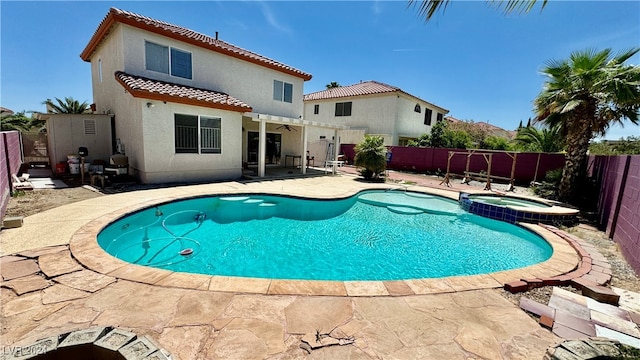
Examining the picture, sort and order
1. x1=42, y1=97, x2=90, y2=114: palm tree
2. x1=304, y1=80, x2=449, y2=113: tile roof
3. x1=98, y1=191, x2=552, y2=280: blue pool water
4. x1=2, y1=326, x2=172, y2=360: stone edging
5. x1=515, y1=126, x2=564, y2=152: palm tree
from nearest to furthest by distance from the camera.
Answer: x1=2, y1=326, x2=172, y2=360: stone edging → x1=98, y1=191, x2=552, y2=280: blue pool water → x1=515, y1=126, x2=564, y2=152: palm tree → x1=42, y1=97, x2=90, y2=114: palm tree → x1=304, y1=80, x2=449, y2=113: tile roof

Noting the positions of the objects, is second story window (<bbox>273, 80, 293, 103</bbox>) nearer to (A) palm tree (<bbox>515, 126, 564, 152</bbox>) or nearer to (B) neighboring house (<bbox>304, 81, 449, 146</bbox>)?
(B) neighboring house (<bbox>304, 81, 449, 146</bbox>)

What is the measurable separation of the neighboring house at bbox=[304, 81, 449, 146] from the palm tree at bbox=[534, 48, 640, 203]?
12678 mm

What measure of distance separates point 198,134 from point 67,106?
753 inches

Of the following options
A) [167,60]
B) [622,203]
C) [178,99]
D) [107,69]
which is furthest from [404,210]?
[107,69]

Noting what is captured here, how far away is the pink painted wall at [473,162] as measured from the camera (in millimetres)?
14945

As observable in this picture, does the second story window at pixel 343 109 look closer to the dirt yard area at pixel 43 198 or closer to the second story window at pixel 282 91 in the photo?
the second story window at pixel 282 91

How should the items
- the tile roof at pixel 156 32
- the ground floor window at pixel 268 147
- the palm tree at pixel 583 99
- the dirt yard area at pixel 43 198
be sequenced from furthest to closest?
the ground floor window at pixel 268 147 → the tile roof at pixel 156 32 → the palm tree at pixel 583 99 → the dirt yard area at pixel 43 198

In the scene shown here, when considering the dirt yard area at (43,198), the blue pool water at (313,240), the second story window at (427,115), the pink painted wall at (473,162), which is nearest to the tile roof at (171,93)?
the dirt yard area at (43,198)

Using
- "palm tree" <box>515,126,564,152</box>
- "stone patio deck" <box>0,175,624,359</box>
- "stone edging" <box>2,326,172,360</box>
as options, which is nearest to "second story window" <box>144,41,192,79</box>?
"stone patio deck" <box>0,175,624,359</box>

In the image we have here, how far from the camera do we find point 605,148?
14555 mm

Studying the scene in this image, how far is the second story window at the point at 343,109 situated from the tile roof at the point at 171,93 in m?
14.9

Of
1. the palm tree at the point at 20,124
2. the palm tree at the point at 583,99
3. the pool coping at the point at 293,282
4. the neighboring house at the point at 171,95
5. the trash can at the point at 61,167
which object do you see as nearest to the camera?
the pool coping at the point at 293,282

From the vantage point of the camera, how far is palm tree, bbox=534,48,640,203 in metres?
7.84

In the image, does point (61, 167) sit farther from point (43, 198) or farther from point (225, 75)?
point (225, 75)
